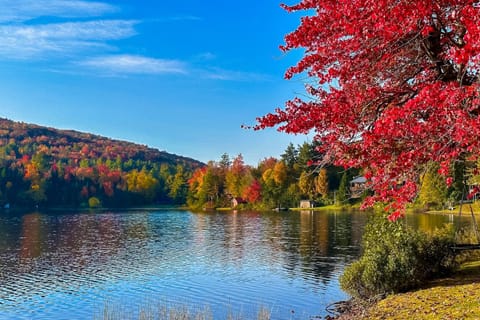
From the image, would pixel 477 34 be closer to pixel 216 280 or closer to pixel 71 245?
pixel 216 280

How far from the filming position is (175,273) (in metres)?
24.2

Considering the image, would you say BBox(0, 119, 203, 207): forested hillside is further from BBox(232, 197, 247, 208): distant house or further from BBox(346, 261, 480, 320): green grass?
BBox(346, 261, 480, 320): green grass

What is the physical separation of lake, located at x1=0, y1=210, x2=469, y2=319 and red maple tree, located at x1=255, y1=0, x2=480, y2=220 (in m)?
9.19

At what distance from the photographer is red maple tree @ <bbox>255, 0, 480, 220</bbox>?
640 centimetres

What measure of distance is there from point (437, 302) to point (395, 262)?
9.11 feet

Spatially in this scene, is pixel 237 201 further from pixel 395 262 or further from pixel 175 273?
pixel 395 262

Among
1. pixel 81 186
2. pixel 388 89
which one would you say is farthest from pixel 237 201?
pixel 388 89

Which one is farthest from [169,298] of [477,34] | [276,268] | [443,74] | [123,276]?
[477,34]

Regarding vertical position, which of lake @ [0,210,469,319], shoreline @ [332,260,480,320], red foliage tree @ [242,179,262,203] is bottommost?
lake @ [0,210,469,319]

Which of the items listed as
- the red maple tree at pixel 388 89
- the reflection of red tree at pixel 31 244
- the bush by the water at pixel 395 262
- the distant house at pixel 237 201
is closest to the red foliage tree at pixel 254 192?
the distant house at pixel 237 201

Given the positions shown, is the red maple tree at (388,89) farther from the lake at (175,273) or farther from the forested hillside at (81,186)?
the forested hillside at (81,186)

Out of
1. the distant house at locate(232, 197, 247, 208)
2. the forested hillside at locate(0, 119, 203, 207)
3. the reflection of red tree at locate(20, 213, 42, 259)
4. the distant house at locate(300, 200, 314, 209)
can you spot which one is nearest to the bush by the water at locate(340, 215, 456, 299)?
the reflection of red tree at locate(20, 213, 42, 259)

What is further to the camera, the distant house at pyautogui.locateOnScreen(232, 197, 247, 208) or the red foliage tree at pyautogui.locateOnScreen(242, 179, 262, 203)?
the distant house at pyautogui.locateOnScreen(232, 197, 247, 208)

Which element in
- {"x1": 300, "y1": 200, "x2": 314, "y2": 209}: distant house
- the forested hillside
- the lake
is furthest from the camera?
the forested hillside
